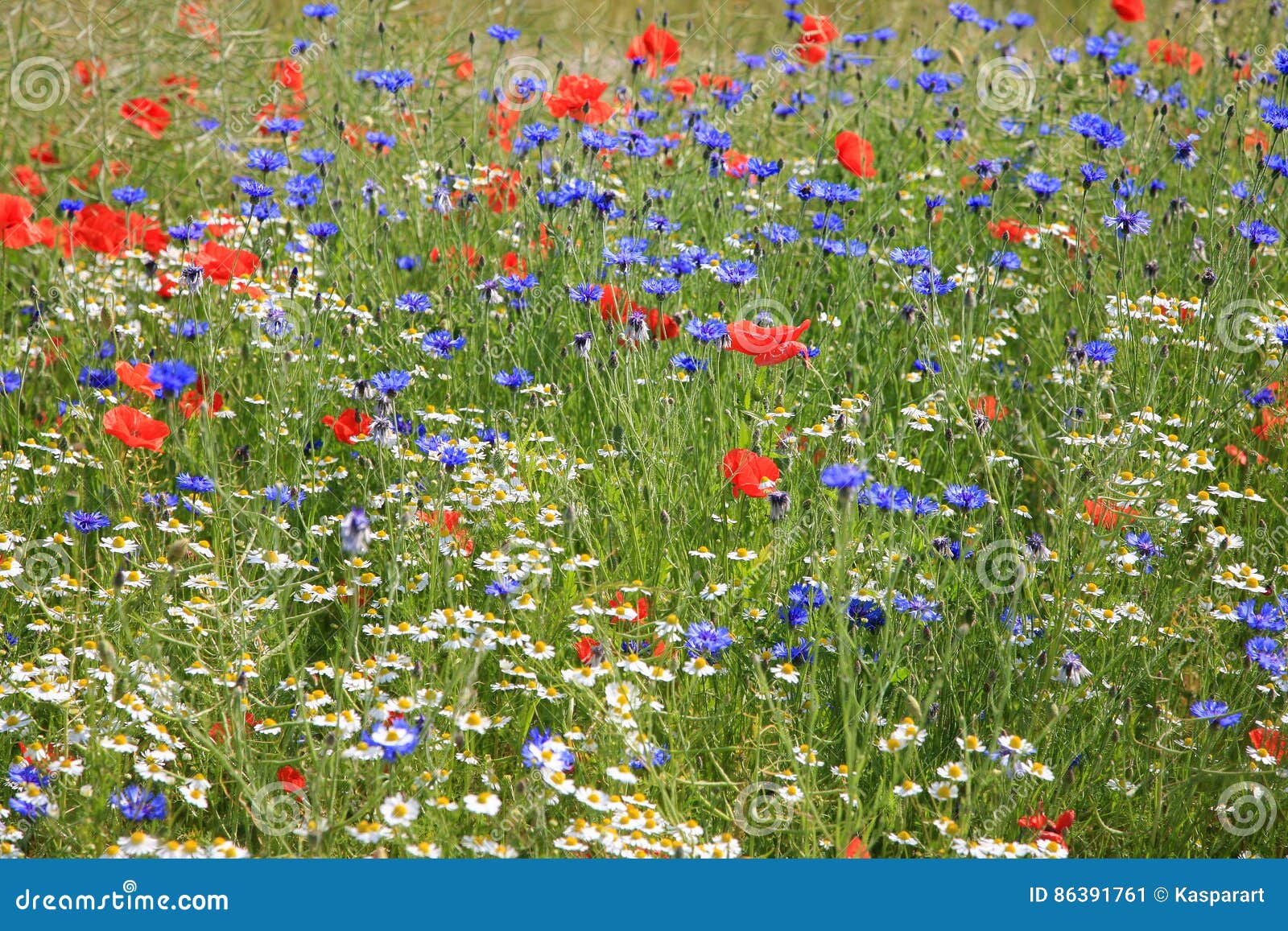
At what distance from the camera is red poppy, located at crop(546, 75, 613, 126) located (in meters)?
3.28

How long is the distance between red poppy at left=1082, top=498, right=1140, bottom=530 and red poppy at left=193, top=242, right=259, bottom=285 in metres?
1.86

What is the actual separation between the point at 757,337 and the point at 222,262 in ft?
4.18

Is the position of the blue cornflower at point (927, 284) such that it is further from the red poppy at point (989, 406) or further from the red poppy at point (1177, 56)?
the red poppy at point (1177, 56)

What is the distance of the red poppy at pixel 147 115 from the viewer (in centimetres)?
399

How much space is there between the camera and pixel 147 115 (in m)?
4.21

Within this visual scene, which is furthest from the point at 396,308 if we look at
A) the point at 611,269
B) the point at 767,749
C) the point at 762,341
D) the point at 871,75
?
the point at 871,75

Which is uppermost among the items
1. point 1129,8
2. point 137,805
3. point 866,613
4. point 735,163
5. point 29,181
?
point 1129,8

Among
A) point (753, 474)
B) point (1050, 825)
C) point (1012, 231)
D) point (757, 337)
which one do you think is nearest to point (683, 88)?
point (1012, 231)

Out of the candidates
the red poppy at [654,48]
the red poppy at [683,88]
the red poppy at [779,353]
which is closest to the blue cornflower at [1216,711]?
the red poppy at [779,353]

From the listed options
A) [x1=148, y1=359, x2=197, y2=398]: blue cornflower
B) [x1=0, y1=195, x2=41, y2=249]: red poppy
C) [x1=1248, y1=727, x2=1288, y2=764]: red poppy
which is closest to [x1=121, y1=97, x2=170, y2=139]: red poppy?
[x1=0, y1=195, x2=41, y2=249]: red poppy

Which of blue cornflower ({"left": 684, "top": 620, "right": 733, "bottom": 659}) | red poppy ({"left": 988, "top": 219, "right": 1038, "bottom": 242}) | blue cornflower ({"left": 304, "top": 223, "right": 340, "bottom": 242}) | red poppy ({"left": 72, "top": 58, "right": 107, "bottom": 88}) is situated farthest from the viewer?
red poppy ({"left": 72, "top": 58, "right": 107, "bottom": 88})

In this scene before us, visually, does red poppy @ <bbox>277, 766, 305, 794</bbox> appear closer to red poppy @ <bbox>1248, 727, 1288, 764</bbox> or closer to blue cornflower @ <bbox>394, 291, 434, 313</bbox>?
blue cornflower @ <bbox>394, 291, 434, 313</bbox>

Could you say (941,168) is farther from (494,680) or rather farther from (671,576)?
(494,680)

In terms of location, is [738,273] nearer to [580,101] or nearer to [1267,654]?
[580,101]
